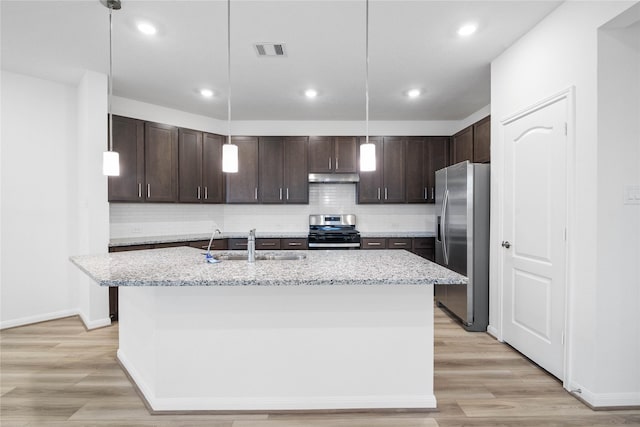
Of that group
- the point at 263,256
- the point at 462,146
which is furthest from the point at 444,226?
the point at 263,256

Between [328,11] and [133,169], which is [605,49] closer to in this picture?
[328,11]

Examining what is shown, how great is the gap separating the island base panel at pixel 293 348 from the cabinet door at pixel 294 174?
329 centimetres

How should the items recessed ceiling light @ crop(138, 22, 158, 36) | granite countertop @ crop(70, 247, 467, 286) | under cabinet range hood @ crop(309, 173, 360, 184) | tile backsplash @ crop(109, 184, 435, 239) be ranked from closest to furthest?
granite countertop @ crop(70, 247, 467, 286) < recessed ceiling light @ crop(138, 22, 158, 36) < under cabinet range hood @ crop(309, 173, 360, 184) < tile backsplash @ crop(109, 184, 435, 239)

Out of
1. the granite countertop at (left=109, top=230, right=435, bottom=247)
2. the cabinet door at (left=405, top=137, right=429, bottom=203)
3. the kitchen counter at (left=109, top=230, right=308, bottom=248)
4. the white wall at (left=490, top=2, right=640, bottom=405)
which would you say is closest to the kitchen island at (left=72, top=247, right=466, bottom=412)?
the white wall at (left=490, top=2, right=640, bottom=405)

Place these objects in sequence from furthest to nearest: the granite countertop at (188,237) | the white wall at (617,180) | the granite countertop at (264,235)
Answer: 1. the granite countertop at (264,235)
2. the granite countertop at (188,237)
3. the white wall at (617,180)

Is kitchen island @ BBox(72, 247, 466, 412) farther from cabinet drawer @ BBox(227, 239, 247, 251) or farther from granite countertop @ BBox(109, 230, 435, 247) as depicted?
cabinet drawer @ BBox(227, 239, 247, 251)

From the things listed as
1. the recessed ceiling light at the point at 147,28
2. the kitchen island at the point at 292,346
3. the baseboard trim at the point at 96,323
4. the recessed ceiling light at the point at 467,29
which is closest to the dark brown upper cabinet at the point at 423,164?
the recessed ceiling light at the point at 467,29

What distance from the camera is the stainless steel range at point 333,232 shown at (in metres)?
5.02

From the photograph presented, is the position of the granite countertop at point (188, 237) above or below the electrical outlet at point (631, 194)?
below

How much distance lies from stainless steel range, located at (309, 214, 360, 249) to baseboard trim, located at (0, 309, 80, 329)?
3.05 meters

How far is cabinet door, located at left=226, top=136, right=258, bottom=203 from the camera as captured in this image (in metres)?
5.27

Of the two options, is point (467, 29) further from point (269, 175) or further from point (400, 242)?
point (269, 175)

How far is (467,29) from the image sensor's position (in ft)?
9.11

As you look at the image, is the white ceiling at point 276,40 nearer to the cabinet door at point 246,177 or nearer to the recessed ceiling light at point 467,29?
the recessed ceiling light at point 467,29
